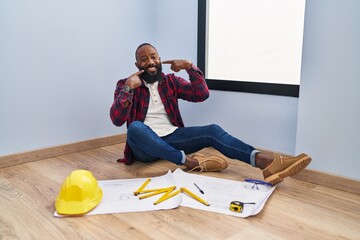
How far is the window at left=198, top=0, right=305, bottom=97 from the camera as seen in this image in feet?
4.98

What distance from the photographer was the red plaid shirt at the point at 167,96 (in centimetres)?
150

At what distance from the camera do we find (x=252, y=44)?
1.67 m

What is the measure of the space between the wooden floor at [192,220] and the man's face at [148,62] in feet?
2.23

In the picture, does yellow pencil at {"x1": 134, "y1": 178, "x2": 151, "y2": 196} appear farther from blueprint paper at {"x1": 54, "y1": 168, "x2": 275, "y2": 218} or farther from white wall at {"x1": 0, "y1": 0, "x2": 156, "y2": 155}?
white wall at {"x1": 0, "y1": 0, "x2": 156, "y2": 155}

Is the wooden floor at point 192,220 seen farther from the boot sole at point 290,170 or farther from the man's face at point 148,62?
the man's face at point 148,62

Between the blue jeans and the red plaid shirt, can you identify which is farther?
the red plaid shirt

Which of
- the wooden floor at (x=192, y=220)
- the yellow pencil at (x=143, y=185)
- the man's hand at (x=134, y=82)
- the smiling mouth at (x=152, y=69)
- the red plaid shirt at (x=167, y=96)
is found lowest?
the wooden floor at (x=192, y=220)

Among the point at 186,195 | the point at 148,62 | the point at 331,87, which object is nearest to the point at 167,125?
the point at 148,62

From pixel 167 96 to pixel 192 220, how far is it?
0.74 m

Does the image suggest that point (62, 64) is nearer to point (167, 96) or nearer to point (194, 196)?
point (167, 96)

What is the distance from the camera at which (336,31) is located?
1.22 metres

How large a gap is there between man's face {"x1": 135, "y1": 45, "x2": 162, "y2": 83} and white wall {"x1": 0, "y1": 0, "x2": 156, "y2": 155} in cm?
46

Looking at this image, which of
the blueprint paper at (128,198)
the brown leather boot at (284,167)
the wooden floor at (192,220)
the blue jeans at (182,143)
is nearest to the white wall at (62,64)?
the wooden floor at (192,220)

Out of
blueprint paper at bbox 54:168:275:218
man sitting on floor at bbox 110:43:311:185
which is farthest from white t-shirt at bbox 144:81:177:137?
blueprint paper at bbox 54:168:275:218
